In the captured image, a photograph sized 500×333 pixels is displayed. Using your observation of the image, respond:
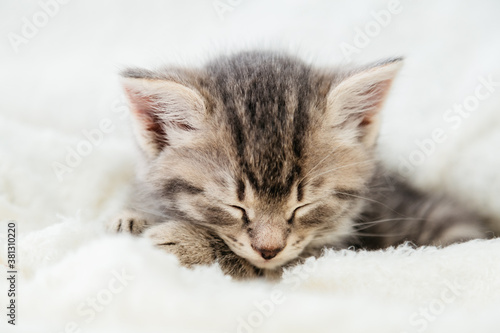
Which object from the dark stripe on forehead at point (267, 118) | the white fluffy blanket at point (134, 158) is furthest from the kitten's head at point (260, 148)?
the white fluffy blanket at point (134, 158)

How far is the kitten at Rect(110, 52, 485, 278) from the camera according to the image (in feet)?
3.79

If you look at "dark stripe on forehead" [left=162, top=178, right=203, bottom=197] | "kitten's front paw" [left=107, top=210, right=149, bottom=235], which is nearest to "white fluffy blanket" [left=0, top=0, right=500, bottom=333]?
"kitten's front paw" [left=107, top=210, right=149, bottom=235]

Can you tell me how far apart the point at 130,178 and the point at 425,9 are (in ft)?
4.01

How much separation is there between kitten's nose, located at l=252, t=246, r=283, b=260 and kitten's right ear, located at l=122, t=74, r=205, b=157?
0.33 metres

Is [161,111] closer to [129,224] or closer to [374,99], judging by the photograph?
[129,224]

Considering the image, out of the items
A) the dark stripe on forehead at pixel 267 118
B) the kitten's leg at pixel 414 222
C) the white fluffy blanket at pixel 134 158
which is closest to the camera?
the white fluffy blanket at pixel 134 158

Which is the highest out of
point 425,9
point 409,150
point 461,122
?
point 425,9

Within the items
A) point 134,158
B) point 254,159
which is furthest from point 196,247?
point 134,158

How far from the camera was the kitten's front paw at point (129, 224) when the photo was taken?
1276 mm

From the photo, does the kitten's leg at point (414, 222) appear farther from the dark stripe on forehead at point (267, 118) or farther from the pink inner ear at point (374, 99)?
the dark stripe on forehead at point (267, 118)

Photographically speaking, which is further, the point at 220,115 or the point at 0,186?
the point at 0,186

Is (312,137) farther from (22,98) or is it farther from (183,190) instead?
(22,98)

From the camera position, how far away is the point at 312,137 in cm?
123

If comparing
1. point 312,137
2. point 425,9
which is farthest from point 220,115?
point 425,9
